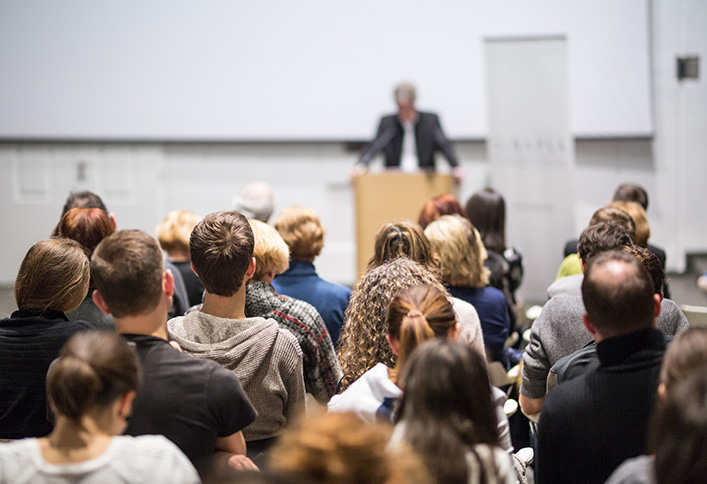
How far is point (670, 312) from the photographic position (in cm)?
217

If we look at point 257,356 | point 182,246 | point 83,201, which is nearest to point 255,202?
point 182,246

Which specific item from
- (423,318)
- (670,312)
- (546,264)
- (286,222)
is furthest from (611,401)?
(546,264)

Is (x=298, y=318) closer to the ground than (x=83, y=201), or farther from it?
closer to the ground

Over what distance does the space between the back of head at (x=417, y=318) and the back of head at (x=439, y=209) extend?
189 cm

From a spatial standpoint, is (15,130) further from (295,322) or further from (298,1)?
(295,322)

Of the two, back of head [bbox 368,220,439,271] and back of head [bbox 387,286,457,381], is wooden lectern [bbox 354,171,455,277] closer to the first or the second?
back of head [bbox 368,220,439,271]

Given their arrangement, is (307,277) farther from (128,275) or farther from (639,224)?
(639,224)

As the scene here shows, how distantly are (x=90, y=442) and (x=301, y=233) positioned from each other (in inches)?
61.5

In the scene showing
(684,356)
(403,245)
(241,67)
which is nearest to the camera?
(684,356)

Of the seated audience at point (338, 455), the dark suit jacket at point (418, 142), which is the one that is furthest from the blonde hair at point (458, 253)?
the dark suit jacket at point (418, 142)

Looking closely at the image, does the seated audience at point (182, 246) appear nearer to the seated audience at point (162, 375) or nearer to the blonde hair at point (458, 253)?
the blonde hair at point (458, 253)

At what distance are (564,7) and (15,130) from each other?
5.04 metres

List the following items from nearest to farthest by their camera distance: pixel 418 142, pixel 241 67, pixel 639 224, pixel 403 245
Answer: pixel 403 245
pixel 639 224
pixel 418 142
pixel 241 67

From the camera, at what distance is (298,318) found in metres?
2.22
